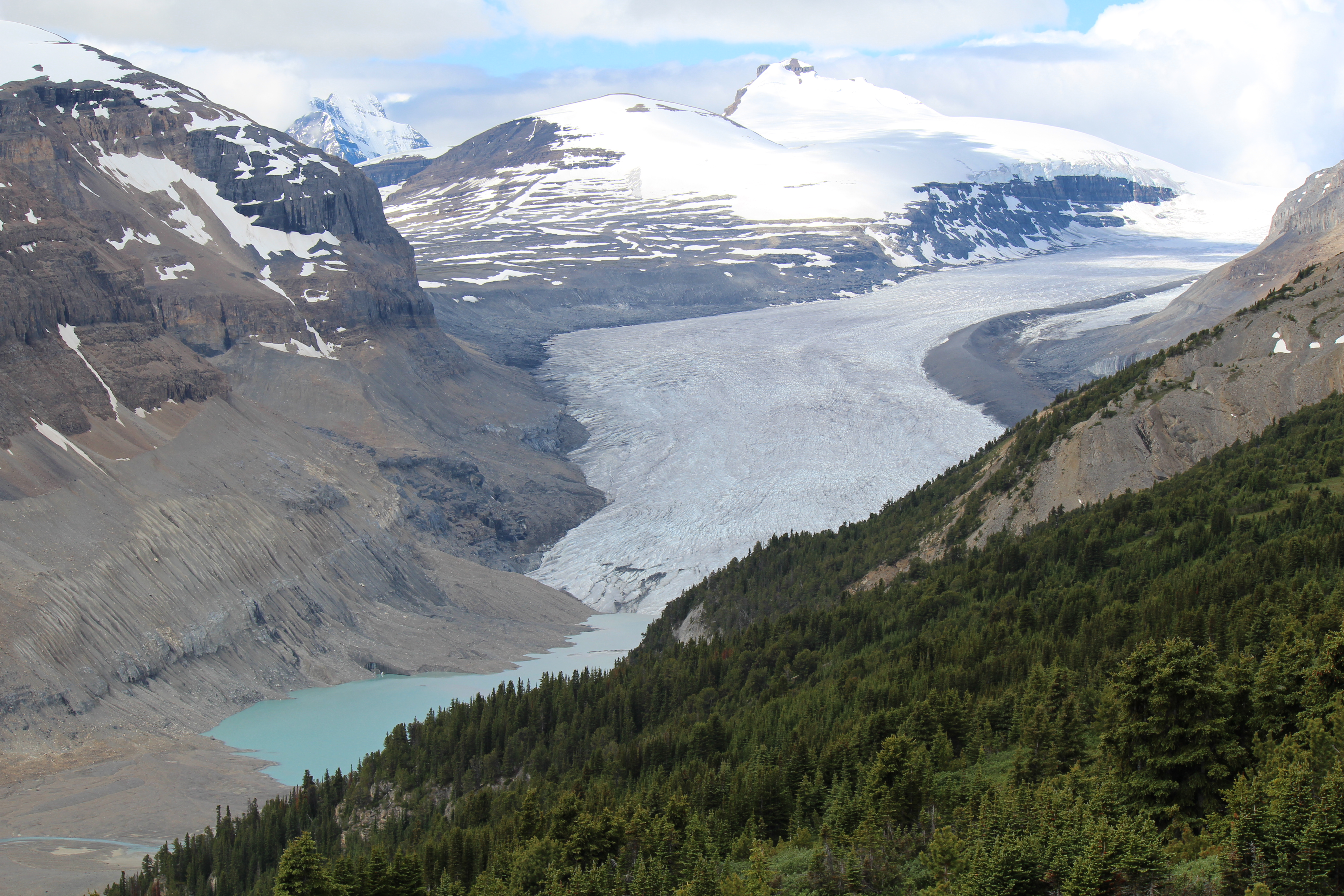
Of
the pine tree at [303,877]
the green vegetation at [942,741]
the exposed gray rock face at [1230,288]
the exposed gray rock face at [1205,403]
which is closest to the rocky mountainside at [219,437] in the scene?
→ the green vegetation at [942,741]

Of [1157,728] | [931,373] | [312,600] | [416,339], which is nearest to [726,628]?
[312,600]

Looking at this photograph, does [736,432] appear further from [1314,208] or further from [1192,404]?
[1314,208]

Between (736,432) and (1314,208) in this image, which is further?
(1314,208)

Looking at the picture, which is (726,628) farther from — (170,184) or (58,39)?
(58,39)

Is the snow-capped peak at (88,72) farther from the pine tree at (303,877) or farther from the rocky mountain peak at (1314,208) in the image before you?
the rocky mountain peak at (1314,208)

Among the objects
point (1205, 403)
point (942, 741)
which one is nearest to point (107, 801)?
point (942, 741)
